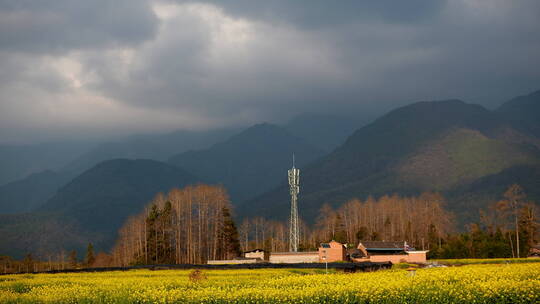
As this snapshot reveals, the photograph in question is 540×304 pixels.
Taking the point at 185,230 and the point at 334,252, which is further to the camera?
the point at 185,230

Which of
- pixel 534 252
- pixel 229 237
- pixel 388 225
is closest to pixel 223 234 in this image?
pixel 229 237

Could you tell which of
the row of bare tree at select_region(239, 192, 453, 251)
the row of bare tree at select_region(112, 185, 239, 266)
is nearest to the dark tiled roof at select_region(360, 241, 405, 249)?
the row of bare tree at select_region(239, 192, 453, 251)

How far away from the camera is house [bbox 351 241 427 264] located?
307 feet

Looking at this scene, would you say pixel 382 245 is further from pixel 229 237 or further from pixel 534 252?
pixel 229 237

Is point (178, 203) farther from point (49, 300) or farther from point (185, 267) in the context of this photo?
point (49, 300)

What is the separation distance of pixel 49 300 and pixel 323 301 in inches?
720

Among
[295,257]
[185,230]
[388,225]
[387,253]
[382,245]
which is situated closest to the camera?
[295,257]

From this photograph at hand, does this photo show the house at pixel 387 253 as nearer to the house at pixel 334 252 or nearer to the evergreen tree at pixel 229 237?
the house at pixel 334 252

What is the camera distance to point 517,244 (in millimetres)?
99875

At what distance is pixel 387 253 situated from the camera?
104m

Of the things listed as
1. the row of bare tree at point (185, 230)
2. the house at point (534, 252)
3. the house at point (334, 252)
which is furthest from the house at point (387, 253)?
the row of bare tree at point (185, 230)

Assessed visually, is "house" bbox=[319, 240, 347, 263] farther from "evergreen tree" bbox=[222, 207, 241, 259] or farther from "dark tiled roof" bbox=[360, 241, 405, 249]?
"evergreen tree" bbox=[222, 207, 241, 259]

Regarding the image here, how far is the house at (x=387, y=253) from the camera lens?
93500 mm

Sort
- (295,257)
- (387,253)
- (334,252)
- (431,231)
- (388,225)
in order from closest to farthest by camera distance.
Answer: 1. (295,257)
2. (334,252)
3. (387,253)
4. (431,231)
5. (388,225)
